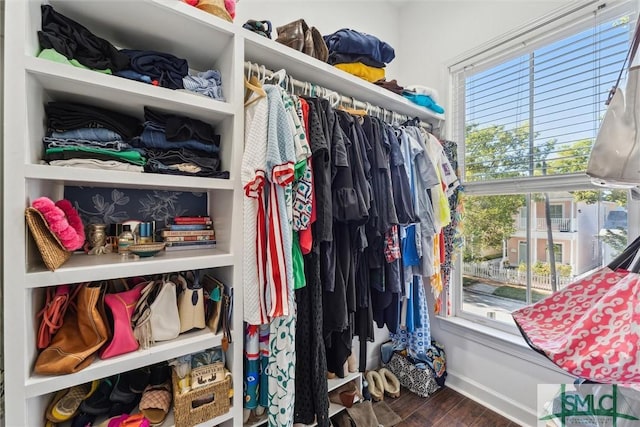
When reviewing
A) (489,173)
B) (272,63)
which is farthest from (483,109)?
(272,63)

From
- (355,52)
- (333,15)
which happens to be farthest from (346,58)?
(333,15)

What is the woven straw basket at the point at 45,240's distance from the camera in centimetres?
70

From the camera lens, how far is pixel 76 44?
0.84 metres

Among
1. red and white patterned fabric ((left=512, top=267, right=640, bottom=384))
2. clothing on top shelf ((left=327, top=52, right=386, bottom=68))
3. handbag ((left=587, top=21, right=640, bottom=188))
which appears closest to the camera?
red and white patterned fabric ((left=512, top=267, right=640, bottom=384))

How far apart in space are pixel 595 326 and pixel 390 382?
4.80 feet

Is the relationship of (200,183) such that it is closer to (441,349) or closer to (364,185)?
(364,185)

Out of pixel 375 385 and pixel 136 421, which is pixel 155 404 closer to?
pixel 136 421

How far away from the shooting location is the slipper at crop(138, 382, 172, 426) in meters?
0.91

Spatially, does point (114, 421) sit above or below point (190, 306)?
below

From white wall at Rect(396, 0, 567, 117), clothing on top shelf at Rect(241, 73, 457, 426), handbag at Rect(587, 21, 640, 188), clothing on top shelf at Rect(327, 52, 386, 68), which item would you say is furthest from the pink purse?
white wall at Rect(396, 0, 567, 117)

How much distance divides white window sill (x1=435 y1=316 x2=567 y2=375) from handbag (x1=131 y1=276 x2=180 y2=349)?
1757 millimetres

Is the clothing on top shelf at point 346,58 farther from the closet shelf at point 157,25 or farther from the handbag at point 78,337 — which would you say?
the handbag at point 78,337

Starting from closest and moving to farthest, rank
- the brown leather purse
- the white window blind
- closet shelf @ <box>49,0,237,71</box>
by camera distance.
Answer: closet shelf @ <box>49,0,237,71</box> < the brown leather purse < the white window blind
